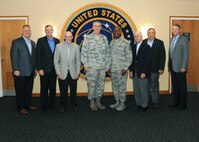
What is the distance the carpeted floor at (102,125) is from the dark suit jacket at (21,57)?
799 mm

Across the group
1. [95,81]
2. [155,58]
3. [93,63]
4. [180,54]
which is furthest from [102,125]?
[180,54]

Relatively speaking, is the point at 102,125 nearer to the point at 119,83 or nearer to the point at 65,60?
the point at 119,83

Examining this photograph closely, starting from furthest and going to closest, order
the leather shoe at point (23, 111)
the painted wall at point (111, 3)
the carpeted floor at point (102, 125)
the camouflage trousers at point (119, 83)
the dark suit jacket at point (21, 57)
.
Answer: the painted wall at point (111, 3), the camouflage trousers at point (119, 83), the leather shoe at point (23, 111), the dark suit jacket at point (21, 57), the carpeted floor at point (102, 125)

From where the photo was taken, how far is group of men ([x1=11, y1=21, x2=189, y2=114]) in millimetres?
4629

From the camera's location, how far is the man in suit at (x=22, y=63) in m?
4.57

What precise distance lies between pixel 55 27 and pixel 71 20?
0.41 m

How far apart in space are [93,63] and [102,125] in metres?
1.16

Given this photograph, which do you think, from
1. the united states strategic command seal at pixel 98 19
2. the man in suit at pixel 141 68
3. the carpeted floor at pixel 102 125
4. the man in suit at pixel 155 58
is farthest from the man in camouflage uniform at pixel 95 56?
the united states strategic command seal at pixel 98 19

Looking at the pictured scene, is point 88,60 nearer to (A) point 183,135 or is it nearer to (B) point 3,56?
(A) point 183,135


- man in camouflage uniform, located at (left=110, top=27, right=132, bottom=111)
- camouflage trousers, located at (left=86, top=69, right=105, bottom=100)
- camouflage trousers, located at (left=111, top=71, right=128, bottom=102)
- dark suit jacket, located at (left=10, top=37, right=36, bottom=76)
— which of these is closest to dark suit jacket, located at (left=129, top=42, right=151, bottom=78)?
man in camouflage uniform, located at (left=110, top=27, right=132, bottom=111)

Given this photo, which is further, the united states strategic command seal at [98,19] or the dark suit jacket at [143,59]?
the united states strategic command seal at [98,19]

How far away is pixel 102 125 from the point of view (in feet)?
13.2

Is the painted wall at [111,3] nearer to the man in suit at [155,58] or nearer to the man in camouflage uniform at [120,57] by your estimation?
the man in suit at [155,58]

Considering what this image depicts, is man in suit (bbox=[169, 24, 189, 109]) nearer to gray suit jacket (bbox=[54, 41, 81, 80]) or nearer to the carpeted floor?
the carpeted floor
